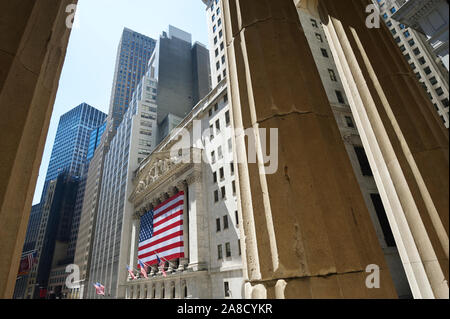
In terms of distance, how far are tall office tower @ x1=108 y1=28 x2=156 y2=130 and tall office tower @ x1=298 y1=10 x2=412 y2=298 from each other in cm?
8903

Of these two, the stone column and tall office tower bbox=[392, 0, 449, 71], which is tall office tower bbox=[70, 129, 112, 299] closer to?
the stone column

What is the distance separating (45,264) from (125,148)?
87.1 metres

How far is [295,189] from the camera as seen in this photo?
2830mm

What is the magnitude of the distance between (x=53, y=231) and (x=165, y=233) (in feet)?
360

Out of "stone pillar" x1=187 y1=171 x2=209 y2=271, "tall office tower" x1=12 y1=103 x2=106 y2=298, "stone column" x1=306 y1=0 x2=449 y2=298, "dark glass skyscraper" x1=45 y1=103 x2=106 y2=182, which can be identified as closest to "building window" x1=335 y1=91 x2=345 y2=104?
"stone pillar" x1=187 y1=171 x2=209 y2=271

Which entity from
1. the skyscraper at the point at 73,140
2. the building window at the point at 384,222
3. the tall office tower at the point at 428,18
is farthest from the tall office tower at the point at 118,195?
the skyscraper at the point at 73,140

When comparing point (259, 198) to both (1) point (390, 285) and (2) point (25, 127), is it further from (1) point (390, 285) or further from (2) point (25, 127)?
(2) point (25, 127)

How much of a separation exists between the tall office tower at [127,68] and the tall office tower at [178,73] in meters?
29.9

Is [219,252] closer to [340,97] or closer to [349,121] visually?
→ [349,121]

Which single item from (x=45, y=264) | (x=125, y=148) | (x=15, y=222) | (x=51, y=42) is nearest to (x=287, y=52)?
(x=51, y=42)

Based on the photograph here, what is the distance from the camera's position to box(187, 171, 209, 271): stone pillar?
1220 inches

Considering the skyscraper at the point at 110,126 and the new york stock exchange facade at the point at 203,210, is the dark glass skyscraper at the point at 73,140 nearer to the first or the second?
the skyscraper at the point at 110,126

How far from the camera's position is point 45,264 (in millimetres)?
114062
